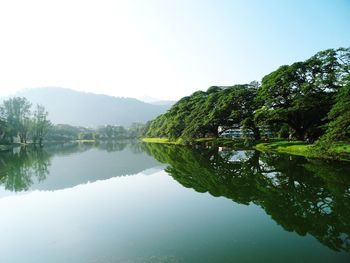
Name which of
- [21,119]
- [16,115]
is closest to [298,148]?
[16,115]

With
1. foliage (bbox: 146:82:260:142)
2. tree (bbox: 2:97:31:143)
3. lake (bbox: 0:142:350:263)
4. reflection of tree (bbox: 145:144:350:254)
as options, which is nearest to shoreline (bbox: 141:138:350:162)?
reflection of tree (bbox: 145:144:350:254)

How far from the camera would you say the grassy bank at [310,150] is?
104ft

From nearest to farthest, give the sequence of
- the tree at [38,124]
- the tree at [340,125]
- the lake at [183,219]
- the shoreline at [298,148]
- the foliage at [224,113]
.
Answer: the lake at [183,219] < the tree at [340,125] < the shoreline at [298,148] < the foliage at [224,113] < the tree at [38,124]

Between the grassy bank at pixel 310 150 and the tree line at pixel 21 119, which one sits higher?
the tree line at pixel 21 119

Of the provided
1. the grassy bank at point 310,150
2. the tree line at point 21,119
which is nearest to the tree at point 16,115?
the tree line at point 21,119

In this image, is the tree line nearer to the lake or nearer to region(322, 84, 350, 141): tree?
the lake

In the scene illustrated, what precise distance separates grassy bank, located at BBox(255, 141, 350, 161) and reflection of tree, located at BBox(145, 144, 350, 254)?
1622 millimetres

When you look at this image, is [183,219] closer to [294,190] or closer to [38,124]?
[294,190]

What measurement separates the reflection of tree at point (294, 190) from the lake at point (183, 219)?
5 cm

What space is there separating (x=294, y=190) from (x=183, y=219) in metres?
9.03

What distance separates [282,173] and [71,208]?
17.7 m

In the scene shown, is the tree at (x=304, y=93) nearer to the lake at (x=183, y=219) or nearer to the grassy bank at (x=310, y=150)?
the grassy bank at (x=310, y=150)

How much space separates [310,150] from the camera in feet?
102

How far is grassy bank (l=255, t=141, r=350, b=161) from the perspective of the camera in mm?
31734
